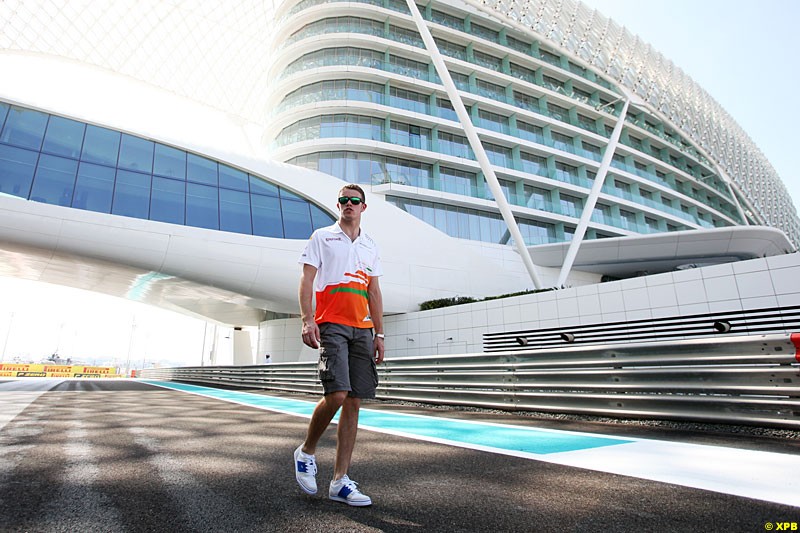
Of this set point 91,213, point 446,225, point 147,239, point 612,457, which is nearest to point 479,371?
point 612,457

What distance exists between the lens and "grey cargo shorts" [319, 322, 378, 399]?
91.5 inches

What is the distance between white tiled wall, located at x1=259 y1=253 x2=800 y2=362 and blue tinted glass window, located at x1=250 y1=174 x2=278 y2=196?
7.30 meters

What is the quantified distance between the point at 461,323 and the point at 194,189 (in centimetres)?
1109

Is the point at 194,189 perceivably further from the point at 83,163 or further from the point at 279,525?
the point at 279,525

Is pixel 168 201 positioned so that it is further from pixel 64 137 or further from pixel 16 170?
pixel 16 170

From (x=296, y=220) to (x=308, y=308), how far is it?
51.1 ft

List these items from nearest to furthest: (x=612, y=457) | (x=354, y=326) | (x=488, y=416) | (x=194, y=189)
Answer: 1. (x=354, y=326)
2. (x=612, y=457)
3. (x=488, y=416)
4. (x=194, y=189)

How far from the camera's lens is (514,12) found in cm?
2895

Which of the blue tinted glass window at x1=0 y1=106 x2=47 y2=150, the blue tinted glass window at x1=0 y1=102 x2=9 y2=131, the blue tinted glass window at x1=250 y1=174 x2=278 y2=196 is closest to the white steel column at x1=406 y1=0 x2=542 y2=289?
the blue tinted glass window at x1=250 y1=174 x2=278 y2=196

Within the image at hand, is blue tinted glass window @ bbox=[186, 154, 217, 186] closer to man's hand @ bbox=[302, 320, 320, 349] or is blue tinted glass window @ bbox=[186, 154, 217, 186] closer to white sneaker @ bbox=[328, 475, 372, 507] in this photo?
man's hand @ bbox=[302, 320, 320, 349]

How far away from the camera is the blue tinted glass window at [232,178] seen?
1639cm

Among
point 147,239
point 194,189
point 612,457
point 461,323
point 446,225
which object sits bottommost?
point 612,457

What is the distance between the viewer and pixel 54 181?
13.1 metres

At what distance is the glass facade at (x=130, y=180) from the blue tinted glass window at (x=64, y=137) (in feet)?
0.08
